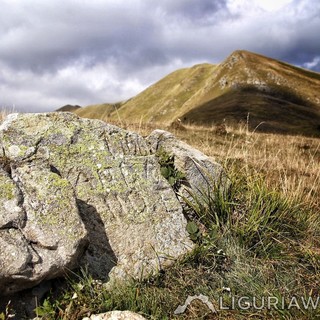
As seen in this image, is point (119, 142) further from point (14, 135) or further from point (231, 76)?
point (231, 76)

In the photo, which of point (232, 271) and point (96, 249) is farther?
point (96, 249)

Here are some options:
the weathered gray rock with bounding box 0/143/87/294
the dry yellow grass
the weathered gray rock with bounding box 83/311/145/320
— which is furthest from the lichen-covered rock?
the dry yellow grass

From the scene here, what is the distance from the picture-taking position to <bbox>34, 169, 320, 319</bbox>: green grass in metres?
4.02

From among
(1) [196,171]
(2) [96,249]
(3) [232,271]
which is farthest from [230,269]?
(1) [196,171]

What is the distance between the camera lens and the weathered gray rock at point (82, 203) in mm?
4129

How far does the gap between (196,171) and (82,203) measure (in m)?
1.90

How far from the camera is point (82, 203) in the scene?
5035 millimetres

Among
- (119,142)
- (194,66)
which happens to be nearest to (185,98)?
(194,66)

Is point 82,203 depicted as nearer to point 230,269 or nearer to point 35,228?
point 35,228

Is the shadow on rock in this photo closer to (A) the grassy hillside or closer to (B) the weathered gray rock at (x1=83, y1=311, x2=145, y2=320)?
(A) the grassy hillside

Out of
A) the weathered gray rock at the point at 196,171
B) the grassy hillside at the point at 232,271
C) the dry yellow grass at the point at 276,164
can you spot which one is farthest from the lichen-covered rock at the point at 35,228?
the dry yellow grass at the point at 276,164

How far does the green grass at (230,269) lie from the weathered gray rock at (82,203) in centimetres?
27

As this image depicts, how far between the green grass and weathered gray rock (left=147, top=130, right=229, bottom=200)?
15 centimetres

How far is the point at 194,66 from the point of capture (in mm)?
167875
